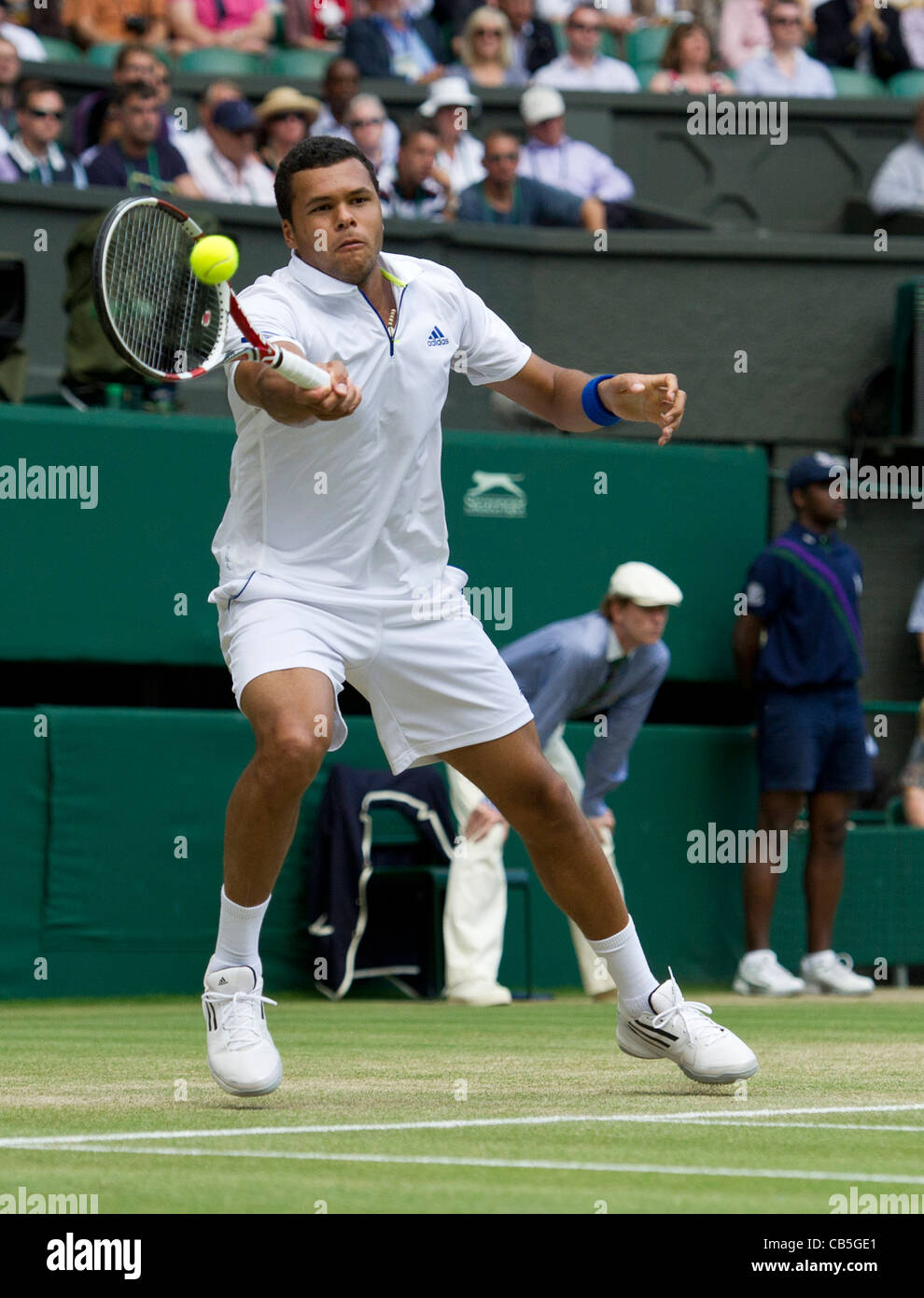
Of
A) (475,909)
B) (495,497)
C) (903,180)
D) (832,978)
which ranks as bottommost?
(832,978)

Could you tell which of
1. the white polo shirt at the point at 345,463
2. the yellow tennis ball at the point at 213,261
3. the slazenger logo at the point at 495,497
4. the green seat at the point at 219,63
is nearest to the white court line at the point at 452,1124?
the white polo shirt at the point at 345,463

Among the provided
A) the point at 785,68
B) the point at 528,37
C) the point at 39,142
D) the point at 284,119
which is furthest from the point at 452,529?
the point at 785,68

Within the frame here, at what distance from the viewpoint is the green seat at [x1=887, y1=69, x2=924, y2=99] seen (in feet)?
48.0

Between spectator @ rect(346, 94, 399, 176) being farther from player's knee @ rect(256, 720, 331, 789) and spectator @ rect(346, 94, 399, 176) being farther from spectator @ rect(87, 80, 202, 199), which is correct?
player's knee @ rect(256, 720, 331, 789)

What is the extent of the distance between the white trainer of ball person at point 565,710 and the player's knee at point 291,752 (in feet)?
14.8

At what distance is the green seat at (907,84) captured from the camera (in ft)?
48.0

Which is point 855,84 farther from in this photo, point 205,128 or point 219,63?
point 205,128

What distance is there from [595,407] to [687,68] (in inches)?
381

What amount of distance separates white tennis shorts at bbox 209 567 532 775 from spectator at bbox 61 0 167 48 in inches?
367

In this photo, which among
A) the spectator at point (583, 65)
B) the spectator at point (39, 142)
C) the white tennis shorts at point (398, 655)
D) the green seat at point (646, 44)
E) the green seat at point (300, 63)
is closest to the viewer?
the white tennis shorts at point (398, 655)

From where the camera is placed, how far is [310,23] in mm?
13953

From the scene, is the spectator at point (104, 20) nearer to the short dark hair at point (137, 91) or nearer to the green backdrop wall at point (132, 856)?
the short dark hair at point (137, 91)

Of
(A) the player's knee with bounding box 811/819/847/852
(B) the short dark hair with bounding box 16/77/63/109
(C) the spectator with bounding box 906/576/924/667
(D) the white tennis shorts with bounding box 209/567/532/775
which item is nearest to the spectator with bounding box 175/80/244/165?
(B) the short dark hair with bounding box 16/77/63/109
